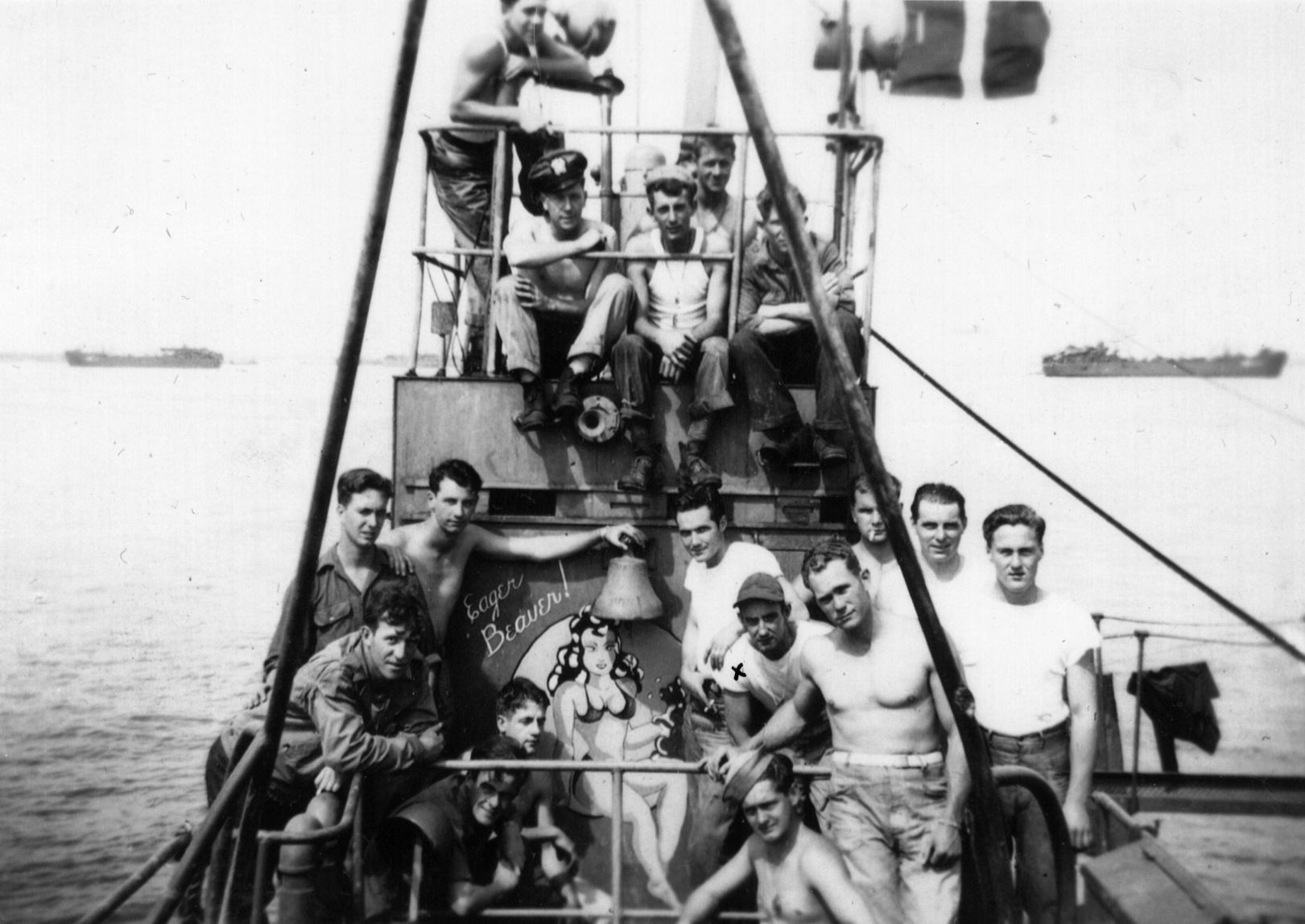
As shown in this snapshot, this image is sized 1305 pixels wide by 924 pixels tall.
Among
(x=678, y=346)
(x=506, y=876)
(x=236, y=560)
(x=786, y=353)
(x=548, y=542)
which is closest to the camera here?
(x=506, y=876)

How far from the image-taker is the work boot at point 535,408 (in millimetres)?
5426

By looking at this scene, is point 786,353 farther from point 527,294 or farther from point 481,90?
point 481,90

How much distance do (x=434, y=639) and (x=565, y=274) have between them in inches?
81.7

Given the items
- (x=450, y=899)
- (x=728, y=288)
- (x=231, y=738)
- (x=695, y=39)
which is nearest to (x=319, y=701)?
(x=231, y=738)

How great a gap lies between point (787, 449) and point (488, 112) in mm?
2520

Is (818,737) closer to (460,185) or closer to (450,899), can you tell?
(450,899)

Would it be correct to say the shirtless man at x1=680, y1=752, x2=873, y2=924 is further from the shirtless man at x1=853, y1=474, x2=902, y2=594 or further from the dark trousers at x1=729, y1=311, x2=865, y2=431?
the dark trousers at x1=729, y1=311, x2=865, y2=431

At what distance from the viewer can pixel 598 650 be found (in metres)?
5.70

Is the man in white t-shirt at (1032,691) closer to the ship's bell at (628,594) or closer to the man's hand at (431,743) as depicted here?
the ship's bell at (628,594)

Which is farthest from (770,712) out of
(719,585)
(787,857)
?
(787,857)

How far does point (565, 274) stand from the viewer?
17.9 feet

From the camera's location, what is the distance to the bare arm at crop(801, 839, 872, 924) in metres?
3.71

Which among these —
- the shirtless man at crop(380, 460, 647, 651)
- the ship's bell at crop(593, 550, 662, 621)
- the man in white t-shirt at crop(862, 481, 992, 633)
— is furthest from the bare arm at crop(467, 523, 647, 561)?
the man in white t-shirt at crop(862, 481, 992, 633)

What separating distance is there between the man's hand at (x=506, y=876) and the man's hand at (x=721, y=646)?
1.29 m
